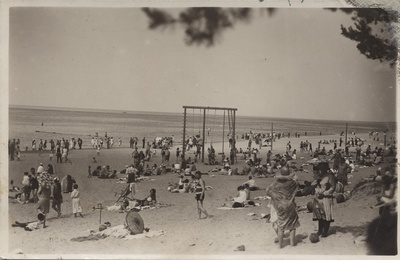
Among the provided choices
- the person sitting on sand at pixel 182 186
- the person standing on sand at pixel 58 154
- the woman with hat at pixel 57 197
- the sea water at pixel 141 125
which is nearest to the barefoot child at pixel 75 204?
the woman with hat at pixel 57 197

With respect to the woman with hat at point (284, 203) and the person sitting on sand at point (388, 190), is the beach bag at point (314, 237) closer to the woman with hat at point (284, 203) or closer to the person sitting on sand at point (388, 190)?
the woman with hat at point (284, 203)

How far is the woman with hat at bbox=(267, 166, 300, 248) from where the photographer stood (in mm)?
5023

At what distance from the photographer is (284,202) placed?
199 inches

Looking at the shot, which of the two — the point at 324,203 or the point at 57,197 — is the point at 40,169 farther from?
the point at 324,203

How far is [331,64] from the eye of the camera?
17.5ft

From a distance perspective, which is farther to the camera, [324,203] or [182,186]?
[182,186]

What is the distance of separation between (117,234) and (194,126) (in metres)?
1.41

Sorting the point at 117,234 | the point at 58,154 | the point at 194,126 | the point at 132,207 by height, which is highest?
the point at 194,126

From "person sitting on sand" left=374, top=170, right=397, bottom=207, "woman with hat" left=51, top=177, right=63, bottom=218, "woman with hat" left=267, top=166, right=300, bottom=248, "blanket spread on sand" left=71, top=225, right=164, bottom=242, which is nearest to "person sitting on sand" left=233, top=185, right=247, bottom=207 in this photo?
"woman with hat" left=267, top=166, right=300, bottom=248

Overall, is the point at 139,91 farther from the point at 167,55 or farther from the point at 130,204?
the point at 130,204

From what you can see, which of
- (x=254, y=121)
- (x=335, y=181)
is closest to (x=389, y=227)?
(x=335, y=181)

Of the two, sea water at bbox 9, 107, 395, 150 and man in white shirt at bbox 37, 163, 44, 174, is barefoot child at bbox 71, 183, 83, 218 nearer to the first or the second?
man in white shirt at bbox 37, 163, 44, 174

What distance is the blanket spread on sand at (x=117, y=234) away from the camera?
5.10m

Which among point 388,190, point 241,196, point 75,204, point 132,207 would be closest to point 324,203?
point 388,190
